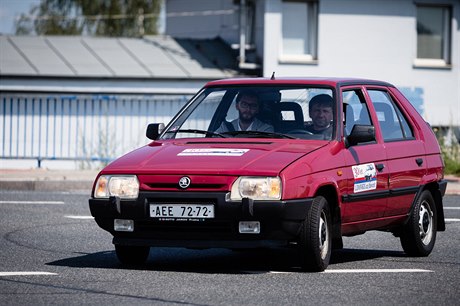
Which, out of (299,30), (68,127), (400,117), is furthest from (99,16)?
(400,117)

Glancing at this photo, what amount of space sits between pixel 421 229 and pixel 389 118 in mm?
1029

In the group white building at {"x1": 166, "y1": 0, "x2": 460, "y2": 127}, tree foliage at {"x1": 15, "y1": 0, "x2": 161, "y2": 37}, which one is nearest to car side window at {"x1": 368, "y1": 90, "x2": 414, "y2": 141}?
white building at {"x1": 166, "y1": 0, "x2": 460, "y2": 127}

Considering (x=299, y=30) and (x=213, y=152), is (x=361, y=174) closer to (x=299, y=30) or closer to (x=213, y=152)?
(x=213, y=152)

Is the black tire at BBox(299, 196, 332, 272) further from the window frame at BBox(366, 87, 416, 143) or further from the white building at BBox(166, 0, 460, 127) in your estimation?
the white building at BBox(166, 0, 460, 127)

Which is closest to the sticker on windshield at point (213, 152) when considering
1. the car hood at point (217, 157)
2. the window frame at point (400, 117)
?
the car hood at point (217, 157)

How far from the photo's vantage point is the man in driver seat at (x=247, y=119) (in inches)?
411

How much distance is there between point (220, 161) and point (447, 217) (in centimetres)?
691

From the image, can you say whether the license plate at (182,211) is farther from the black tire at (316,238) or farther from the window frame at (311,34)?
the window frame at (311,34)

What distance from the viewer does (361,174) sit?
1030 centimetres

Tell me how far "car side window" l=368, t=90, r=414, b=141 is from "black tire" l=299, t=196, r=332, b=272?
1531mm

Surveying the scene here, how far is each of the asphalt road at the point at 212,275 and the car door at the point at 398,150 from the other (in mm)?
557

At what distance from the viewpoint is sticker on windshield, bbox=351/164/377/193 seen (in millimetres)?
10211

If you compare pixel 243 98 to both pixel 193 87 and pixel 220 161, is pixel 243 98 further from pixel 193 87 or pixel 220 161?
pixel 193 87

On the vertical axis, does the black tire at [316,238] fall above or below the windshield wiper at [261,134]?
below
